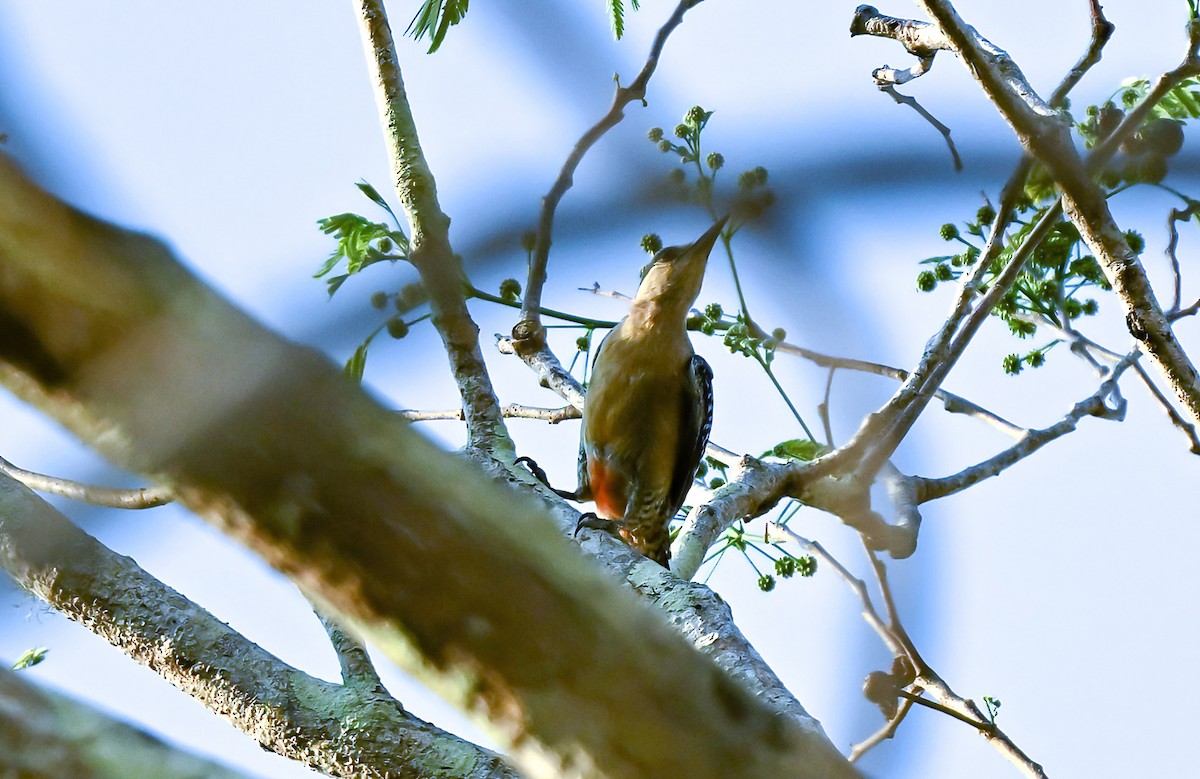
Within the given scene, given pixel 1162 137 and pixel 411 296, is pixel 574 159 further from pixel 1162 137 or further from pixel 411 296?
pixel 1162 137

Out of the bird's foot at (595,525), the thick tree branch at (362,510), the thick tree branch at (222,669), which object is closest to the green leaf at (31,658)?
the thick tree branch at (222,669)

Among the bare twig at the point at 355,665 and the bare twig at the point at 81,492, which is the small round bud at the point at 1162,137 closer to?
the bare twig at the point at 355,665

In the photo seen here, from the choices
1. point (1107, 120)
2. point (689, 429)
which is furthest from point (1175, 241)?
point (689, 429)

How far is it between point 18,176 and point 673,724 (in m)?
0.55

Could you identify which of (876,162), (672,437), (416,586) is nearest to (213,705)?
(876,162)

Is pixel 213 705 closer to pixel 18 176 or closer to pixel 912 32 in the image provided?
pixel 18 176

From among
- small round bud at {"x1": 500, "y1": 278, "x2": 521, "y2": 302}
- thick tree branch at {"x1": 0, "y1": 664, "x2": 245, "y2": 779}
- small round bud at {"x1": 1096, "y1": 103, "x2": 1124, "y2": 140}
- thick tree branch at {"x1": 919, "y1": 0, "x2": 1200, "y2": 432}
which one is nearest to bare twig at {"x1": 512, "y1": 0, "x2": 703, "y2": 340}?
small round bud at {"x1": 500, "y1": 278, "x2": 521, "y2": 302}

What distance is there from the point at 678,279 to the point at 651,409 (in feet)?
2.35

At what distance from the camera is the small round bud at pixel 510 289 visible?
413 cm

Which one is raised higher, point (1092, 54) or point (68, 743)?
point (1092, 54)

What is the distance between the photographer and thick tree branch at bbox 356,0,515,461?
3.42m

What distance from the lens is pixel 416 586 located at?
2.34ft

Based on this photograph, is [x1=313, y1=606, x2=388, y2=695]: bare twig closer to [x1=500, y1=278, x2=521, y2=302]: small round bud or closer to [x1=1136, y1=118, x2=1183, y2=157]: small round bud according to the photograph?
[x1=500, y1=278, x2=521, y2=302]: small round bud

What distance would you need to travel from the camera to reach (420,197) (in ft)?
11.2
